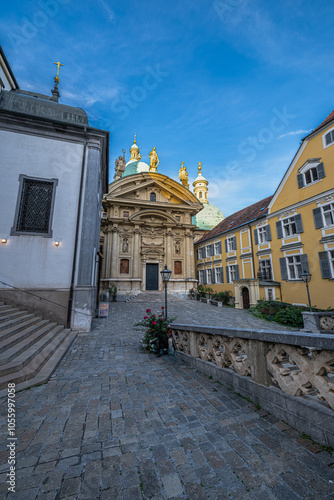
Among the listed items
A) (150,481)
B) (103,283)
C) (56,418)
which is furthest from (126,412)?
(103,283)

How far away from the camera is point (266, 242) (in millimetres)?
19250

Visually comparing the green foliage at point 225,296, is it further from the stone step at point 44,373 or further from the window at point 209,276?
the stone step at point 44,373

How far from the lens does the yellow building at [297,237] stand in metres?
14.4

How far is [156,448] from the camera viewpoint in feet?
8.38

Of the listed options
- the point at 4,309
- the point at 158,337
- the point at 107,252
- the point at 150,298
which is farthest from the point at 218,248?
the point at 4,309

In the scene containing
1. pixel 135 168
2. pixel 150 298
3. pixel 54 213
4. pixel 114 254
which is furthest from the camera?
pixel 135 168

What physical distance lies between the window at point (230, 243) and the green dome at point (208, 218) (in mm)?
21907

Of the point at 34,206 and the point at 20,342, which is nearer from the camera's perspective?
the point at 20,342

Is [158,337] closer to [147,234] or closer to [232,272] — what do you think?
[232,272]

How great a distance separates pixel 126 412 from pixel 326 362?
2999mm

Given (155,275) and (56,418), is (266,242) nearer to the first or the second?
(155,275)

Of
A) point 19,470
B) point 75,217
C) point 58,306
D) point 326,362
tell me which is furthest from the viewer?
point 75,217

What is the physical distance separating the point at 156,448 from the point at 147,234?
2670 centimetres

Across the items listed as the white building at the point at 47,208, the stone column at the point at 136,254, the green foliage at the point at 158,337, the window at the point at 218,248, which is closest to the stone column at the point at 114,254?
the stone column at the point at 136,254
